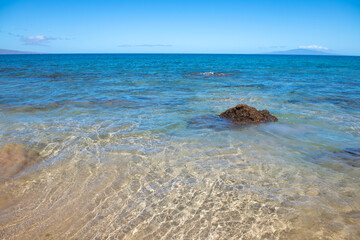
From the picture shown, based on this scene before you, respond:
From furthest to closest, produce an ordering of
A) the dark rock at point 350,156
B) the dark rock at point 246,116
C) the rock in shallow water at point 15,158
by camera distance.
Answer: the dark rock at point 246,116, the dark rock at point 350,156, the rock in shallow water at point 15,158

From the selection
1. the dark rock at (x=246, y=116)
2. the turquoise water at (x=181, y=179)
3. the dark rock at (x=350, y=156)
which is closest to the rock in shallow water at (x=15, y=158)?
the turquoise water at (x=181, y=179)

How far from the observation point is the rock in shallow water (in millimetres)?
4832

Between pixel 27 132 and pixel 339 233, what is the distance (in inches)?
306

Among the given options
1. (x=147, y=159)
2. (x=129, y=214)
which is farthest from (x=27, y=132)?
(x=129, y=214)

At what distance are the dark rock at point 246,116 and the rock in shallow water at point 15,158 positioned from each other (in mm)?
6150

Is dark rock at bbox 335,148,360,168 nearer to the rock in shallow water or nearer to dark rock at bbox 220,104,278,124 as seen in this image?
dark rock at bbox 220,104,278,124

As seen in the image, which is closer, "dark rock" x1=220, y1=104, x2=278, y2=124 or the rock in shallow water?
the rock in shallow water

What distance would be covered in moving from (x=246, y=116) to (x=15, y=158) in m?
6.95

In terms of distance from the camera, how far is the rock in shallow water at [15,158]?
483cm

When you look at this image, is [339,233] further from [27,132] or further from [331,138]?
[27,132]

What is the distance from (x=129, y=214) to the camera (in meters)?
3.56

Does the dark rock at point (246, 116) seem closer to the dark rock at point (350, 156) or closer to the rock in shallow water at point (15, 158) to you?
the dark rock at point (350, 156)

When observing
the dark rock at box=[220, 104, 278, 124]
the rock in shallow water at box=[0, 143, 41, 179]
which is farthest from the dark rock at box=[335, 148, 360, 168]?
the rock in shallow water at box=[0, 143, 41, 179]

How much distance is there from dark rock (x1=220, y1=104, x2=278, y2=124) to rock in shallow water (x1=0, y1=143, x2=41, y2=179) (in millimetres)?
6150
